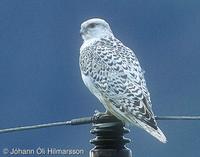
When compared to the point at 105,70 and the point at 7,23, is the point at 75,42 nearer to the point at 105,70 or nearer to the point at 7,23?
the point at 7,23

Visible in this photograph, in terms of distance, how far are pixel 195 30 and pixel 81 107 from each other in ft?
1.39

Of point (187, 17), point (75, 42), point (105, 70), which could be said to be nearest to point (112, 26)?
point (75, 42)

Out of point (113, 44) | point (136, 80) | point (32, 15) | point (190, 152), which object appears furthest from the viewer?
point (32, 15)

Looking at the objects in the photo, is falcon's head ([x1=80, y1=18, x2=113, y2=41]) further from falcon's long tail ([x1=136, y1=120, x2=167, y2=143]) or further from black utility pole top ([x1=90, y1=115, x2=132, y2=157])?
black utility pole top ([x1=90, y1=115, x2=132, y2=157])

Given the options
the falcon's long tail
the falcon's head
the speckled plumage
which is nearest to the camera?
the falcon's long tail

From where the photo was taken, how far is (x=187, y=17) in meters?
1.58

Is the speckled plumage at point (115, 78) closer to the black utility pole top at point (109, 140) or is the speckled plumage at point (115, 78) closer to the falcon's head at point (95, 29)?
the falcon's head at point (95, 29)

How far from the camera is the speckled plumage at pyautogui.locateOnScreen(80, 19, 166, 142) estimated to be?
1109 mm

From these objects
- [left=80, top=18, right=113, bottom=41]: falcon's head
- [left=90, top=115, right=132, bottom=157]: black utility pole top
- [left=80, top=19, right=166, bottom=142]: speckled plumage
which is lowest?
[left=90, top=115, right=132, bottom=157]: black utility pole top

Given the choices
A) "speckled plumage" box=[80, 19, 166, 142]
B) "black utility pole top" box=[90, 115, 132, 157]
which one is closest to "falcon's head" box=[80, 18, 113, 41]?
"speckled plumage" box=[80, 19, 166, 142]

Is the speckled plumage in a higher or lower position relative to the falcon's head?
lower

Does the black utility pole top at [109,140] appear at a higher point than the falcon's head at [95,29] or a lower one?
lower

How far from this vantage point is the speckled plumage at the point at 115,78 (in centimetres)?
111

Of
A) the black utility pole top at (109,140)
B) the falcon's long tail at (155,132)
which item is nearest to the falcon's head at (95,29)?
the falcon's long tail at (155,132)
